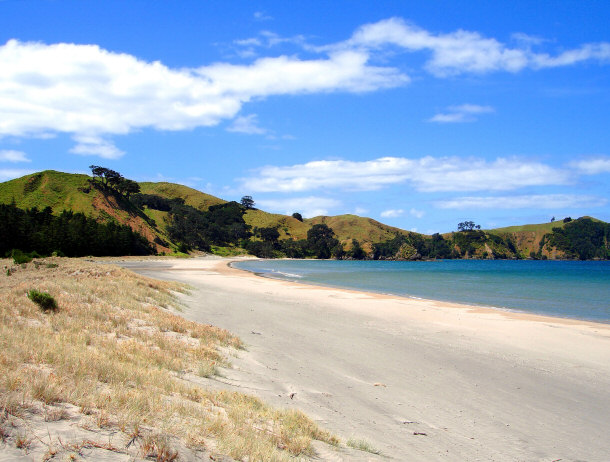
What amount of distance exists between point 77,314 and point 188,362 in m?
4.74

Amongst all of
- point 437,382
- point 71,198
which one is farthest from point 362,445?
point 71,198

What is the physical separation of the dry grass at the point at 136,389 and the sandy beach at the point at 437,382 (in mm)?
774

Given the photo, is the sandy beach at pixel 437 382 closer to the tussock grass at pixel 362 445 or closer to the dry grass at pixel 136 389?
the tussock grass at pixel 362 445

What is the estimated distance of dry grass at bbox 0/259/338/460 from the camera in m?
4.83

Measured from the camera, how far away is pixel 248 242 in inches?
7210

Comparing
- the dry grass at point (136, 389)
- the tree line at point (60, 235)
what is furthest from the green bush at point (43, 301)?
the tree line at point (60, 235)

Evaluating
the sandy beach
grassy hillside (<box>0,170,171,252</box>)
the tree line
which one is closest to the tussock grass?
the sandy beach

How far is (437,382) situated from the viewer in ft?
33.0

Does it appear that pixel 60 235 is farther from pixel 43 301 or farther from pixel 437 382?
pixel 437 382

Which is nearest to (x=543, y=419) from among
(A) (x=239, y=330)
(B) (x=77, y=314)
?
(A) (x=239, y=330)

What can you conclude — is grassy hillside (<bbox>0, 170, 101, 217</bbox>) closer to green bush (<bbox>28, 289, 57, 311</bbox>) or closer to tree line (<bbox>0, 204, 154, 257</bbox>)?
tree line (<bbox>0, 204, 154, 257</bbox>)

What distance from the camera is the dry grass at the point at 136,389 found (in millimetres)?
4832

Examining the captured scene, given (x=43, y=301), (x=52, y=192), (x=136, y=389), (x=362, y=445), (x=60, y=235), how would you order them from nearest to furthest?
(x=362, y=445) → (x=136, y=389) → (x=43, y=301) → (x=60, y=235) → (x=52, y=192)

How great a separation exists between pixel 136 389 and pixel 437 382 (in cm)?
673
